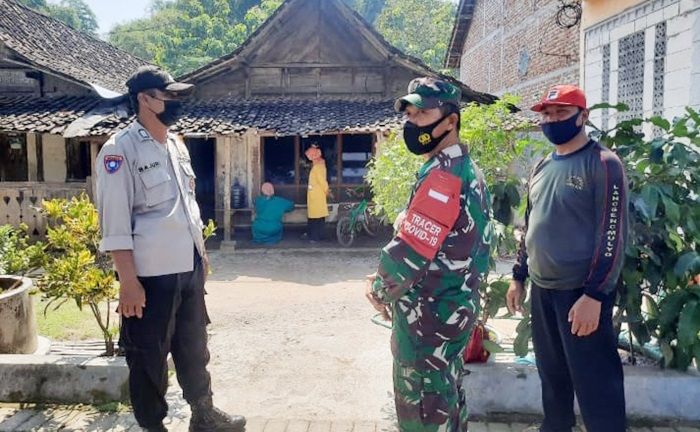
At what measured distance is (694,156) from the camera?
3.34 m

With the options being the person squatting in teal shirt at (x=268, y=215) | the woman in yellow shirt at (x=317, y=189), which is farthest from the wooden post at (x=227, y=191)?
the woman in yellow shirt at (x=317, y=189)

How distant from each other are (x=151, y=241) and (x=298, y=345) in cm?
263

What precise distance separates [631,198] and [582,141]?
569 mm

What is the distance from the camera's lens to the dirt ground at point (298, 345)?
394 cm

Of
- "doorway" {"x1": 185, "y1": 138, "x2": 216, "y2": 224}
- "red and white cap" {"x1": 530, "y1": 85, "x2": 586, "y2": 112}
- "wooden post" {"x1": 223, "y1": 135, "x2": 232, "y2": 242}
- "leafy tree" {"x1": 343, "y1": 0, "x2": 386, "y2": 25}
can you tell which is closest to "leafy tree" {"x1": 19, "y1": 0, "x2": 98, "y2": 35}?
"leafy tree" {"x1": 343, "y1": 0, "x2": 386, "y2": 25}

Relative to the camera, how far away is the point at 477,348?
11.7ft

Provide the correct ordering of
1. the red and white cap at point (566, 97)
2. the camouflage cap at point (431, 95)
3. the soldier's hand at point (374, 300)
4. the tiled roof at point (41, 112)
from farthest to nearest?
the tiled roof at point (41, 112), the red and white cap at point (566, 97), the soldier's hand at point (374, 300), the camouflage cap at point (431, 95)

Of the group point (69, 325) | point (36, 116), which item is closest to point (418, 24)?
point (36, 116)

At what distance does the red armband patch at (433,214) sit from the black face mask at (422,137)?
0.59 ft

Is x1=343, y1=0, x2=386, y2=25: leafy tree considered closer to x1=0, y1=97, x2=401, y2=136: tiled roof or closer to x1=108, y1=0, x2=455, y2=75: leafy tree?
x1=108, y1=0, x2=455, y2=75: leafy tree

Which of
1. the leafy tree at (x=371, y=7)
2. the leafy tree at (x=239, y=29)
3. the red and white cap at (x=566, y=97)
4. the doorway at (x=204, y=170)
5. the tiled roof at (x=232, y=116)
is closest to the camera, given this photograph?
the red and white cap at (x=566, y=97)

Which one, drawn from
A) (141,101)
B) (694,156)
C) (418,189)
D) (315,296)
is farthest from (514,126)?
(315,296)

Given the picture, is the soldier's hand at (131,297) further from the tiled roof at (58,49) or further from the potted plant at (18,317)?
the tiled roof at (58,49)

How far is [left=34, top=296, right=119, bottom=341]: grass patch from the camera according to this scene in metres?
5.60
